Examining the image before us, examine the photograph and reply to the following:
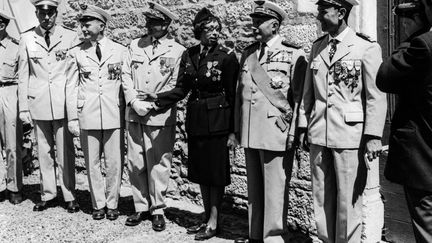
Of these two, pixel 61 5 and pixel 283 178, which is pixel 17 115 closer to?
pixel 61 5

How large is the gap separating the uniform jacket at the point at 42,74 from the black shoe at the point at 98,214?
1.03 meters

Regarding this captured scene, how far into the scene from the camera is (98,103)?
213 inches

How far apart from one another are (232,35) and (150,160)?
4.90 feet

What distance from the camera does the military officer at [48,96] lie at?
5.76 metres

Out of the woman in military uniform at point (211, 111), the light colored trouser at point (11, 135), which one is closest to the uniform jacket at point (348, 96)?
the woman in military uniform at point (211, 111)

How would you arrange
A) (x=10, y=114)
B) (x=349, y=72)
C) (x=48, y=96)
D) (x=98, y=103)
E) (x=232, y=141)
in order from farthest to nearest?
(x=10, y=114) → (x=48, y=96) → (x=98, y=103) → (x=232, y=141) → (x=349, y=72)

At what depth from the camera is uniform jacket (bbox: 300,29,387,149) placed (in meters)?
3.76

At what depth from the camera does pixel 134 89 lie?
204 inches

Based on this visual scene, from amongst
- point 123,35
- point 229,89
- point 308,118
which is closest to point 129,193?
point 123,35

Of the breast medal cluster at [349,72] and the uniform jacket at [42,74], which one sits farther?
the uniform jacket at [42,74]

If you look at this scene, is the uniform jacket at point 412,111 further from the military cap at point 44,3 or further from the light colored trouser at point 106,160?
the military cap at point 44,3

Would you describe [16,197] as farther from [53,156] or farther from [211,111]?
[211,111]

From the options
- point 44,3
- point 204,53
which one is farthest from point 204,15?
point 44,3

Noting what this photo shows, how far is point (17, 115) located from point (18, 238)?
1.65m
